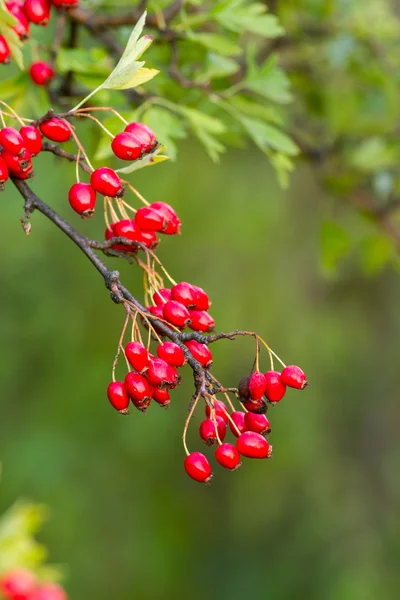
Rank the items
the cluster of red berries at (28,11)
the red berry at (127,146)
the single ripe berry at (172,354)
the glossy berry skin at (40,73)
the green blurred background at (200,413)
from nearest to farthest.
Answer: the single ripe berry at (172,354) → the red berry at (127,146) → the cluster of red berries at (28,11) → the glossy berry skin at (40,73) → the green blurred background at (200,413)

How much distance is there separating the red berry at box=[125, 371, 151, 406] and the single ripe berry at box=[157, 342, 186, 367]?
0.06 meters

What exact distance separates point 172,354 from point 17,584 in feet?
1.90

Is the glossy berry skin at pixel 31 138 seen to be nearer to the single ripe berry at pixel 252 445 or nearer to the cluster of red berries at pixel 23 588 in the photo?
the single ripe berry at pixel 252 445

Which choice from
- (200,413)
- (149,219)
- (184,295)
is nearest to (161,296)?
(184,295)

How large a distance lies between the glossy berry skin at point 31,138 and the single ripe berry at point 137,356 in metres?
0.42

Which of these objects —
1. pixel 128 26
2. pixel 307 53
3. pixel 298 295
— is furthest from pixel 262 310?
pixel 128 26

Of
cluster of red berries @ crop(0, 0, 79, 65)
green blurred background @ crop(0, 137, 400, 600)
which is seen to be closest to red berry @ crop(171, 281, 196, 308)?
cluster of red berries @ crop(0, 0, 79, 65)

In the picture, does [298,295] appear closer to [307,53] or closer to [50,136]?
[307,53]

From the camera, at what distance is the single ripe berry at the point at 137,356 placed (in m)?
1.48

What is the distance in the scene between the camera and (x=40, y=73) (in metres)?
2.24

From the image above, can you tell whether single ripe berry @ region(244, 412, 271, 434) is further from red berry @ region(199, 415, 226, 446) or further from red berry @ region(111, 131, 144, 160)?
red berry @ region(111, 131, 144, 160)

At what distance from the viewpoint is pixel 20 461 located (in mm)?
7000

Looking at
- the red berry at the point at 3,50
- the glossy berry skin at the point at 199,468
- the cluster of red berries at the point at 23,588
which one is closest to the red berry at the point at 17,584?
the cluster of red berries at the point at 23,588

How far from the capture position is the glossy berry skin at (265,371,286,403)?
1528mm
